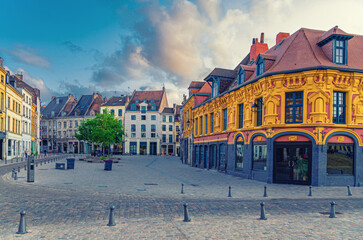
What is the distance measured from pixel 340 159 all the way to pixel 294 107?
442cm

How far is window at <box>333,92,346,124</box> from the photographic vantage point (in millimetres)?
19641

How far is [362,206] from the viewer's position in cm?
1259

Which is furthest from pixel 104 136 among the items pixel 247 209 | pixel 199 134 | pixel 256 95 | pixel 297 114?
pixel 247 209

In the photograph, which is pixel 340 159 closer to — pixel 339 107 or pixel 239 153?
pixel 339 107

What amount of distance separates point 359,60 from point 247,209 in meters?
15.4

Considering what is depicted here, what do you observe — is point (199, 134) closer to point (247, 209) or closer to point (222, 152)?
point (222, 152)

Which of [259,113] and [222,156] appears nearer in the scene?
[259,113]

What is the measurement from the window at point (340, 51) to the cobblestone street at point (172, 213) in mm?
8911

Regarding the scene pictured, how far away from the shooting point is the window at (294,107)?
65.1 feet

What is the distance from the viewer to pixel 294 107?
2002cm

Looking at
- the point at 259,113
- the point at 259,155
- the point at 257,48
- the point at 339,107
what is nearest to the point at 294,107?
the point at 339,107

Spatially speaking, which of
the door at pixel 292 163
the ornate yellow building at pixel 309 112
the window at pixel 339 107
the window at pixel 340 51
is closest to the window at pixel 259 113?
the ornate yellow building at pixel 309 112

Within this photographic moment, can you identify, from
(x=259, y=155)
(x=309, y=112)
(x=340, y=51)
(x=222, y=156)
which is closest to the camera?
(x=309, y=112)

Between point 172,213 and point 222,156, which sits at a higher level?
point 222,156
